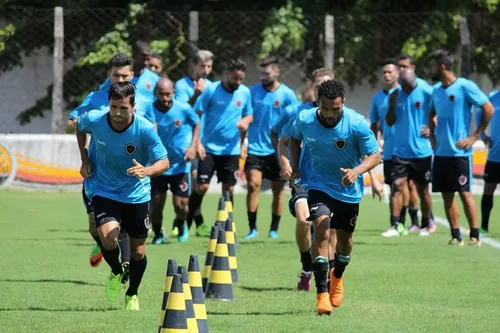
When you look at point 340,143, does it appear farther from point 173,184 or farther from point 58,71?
point 58,71

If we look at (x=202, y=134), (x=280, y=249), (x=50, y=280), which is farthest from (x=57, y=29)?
(x=50, y=280)

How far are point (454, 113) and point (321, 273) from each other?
231 inches

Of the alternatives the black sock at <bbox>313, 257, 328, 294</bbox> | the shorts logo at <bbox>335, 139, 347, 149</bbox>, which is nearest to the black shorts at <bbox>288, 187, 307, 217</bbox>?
the shorts logo at <bbox>335, 139, 347, 149</bbox>

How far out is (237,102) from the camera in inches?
655

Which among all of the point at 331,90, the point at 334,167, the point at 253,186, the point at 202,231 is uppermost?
the point at 331,90

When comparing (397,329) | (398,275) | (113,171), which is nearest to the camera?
(397,329)

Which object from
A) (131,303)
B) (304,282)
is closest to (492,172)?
(304,282)

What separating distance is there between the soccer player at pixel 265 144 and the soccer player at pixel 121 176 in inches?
255

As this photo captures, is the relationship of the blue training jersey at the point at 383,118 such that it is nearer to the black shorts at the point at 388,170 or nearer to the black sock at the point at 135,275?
the black shorts at the point at 388,170

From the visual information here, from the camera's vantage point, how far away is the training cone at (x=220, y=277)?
33.2ft

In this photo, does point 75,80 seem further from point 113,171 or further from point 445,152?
point 113,171

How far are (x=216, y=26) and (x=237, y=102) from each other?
8.96 meters

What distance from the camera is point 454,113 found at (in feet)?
49.2

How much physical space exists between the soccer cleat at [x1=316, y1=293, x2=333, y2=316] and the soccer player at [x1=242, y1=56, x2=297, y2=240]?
6.89 m
